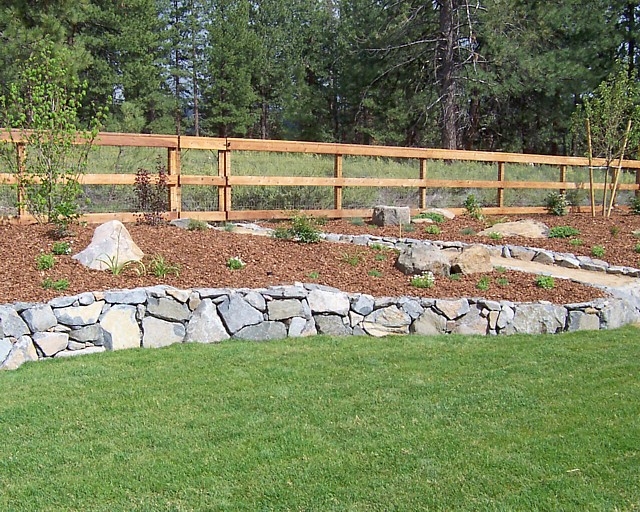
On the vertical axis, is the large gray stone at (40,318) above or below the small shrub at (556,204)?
below

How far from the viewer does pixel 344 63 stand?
2516 cm

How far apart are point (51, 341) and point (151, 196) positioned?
386 centimetres

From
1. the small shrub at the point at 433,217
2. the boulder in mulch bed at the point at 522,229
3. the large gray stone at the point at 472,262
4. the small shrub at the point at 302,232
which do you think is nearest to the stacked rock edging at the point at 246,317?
the large gray stone at the point at 472,262

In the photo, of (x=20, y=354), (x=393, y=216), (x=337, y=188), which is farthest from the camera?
(x=337, y=188)

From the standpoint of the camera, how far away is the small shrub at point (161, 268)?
20.4ft

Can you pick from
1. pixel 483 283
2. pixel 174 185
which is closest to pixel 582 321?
pixel 483 283

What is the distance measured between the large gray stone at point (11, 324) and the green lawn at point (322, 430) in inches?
12.9

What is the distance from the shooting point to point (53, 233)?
278 inches

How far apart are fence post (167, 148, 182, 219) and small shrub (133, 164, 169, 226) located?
9 cm

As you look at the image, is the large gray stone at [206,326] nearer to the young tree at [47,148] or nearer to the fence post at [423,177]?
the young tree at [47,148]

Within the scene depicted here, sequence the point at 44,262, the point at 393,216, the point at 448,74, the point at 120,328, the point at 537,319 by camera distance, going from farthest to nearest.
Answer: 1. the point at 448,74
2. the point at 393,216
3. the point at 537,319
4. the point at 44,262
5. the point at 120,328

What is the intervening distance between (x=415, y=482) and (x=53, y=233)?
542 cm

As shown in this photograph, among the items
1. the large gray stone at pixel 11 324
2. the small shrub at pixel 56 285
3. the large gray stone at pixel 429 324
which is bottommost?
the large gray stone at pixel 429 324

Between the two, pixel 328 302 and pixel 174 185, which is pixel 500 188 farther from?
pixel 328 302
